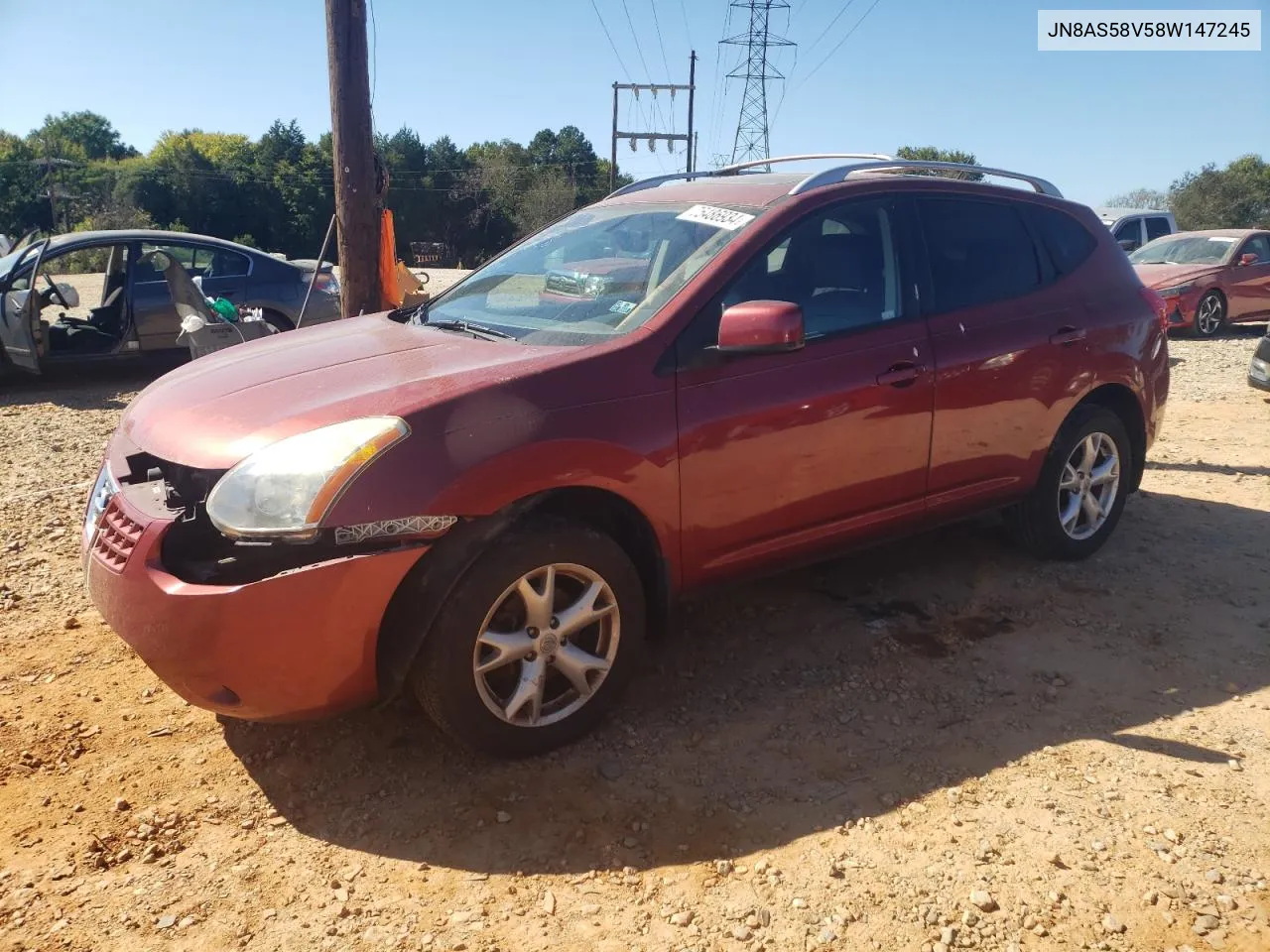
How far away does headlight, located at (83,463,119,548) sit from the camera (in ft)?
9.76

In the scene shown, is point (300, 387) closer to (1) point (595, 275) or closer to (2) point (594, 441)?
(2) point (594, 441)

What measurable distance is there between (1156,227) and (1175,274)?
357 centimetres

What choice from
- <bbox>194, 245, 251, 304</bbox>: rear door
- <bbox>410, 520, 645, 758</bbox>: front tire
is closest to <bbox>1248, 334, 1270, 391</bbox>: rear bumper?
<bbox>410, 520, 645, 758</bbox>: front tire

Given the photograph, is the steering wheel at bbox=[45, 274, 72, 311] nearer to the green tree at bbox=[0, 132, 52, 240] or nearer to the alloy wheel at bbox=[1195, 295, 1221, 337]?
the alloy wheel at bbox=[1195, 295, 1221, 337]

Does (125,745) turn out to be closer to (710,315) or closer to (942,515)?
(710,315)

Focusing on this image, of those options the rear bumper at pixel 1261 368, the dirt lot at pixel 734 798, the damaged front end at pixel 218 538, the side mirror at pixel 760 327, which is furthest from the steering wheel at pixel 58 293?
the rear bumper at pixel 1261 368

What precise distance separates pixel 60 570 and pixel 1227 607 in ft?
17.7

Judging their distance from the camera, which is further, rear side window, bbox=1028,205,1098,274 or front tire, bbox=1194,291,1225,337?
front tire, bbox=1194,291,1225,337

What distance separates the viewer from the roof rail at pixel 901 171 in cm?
376

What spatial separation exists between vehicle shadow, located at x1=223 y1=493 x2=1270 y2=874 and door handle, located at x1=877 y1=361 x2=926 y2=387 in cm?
106

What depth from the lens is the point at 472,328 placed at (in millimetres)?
3598

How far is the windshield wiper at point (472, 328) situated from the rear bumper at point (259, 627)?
1.06 m

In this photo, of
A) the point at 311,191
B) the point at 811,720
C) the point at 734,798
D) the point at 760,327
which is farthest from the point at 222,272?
the point at 311,191

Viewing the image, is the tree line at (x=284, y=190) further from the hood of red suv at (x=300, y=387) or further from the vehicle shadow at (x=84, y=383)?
the hood of red suv at (x=300, y=387)
